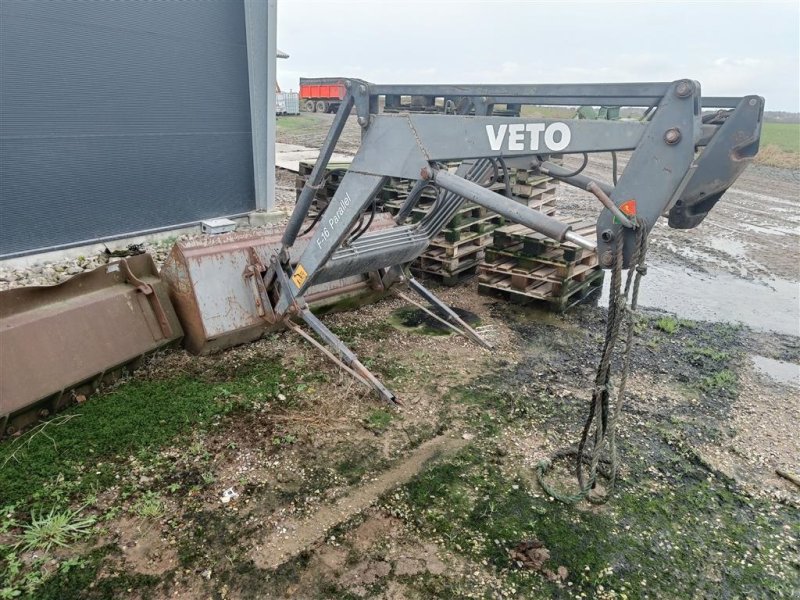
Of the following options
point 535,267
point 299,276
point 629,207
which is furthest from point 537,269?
point 629,207

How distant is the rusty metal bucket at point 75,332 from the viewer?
400 cm

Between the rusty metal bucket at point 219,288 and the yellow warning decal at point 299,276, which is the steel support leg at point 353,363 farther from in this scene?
the rusty metal bucket at point 219,288

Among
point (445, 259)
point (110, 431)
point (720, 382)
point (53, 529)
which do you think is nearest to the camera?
point (53, 529)

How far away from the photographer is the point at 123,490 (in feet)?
11.9

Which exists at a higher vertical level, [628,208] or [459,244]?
[628,208]

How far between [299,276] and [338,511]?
2301 millimetres

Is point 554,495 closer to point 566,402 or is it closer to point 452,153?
point 566,402

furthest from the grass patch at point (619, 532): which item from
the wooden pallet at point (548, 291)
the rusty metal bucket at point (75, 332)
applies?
the wooden pallet at point (548, 291)

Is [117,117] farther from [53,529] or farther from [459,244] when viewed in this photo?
[53,529]

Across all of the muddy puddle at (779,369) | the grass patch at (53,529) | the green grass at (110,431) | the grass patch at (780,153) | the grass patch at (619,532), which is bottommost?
the grass patch at (619,532)

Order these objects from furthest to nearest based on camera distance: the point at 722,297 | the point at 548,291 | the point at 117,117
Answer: the point at 722,297 → the point at 117,117 → the point at 548,291

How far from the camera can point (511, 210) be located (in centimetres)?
343

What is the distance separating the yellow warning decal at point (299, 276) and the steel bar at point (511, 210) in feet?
5.69

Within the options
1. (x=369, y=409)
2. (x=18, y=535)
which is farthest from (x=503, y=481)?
(x=18, y=535)
